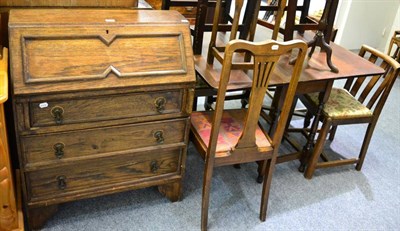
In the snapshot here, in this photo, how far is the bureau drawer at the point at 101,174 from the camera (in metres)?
1.74

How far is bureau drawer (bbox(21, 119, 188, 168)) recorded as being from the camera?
163cm

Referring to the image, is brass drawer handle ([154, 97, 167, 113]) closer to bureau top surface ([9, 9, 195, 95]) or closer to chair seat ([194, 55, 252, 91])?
bureau top surface ([9, 9, 195, 95])

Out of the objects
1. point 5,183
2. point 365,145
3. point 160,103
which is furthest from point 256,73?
point 365,145

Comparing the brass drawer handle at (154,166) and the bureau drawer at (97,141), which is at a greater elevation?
the bureau drawer at (97,141)

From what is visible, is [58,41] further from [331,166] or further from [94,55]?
[331,166]

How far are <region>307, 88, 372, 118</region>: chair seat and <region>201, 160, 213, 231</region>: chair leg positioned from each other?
921 mm

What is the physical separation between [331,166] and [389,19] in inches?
126

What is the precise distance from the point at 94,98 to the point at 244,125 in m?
0.70

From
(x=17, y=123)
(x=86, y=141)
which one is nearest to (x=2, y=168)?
(x=17, y=123)

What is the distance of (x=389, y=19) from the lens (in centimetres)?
484

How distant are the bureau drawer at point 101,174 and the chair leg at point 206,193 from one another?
179mm

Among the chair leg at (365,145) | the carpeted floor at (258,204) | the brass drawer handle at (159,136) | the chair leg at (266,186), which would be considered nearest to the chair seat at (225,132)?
the chair leg at (266,186)

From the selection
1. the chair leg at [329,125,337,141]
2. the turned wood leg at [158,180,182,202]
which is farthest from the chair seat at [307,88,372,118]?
the turned wood leg at [158,180,182,202]

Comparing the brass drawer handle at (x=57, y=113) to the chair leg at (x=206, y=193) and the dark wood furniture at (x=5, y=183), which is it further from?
the chair leg at (x=206, y=193)
